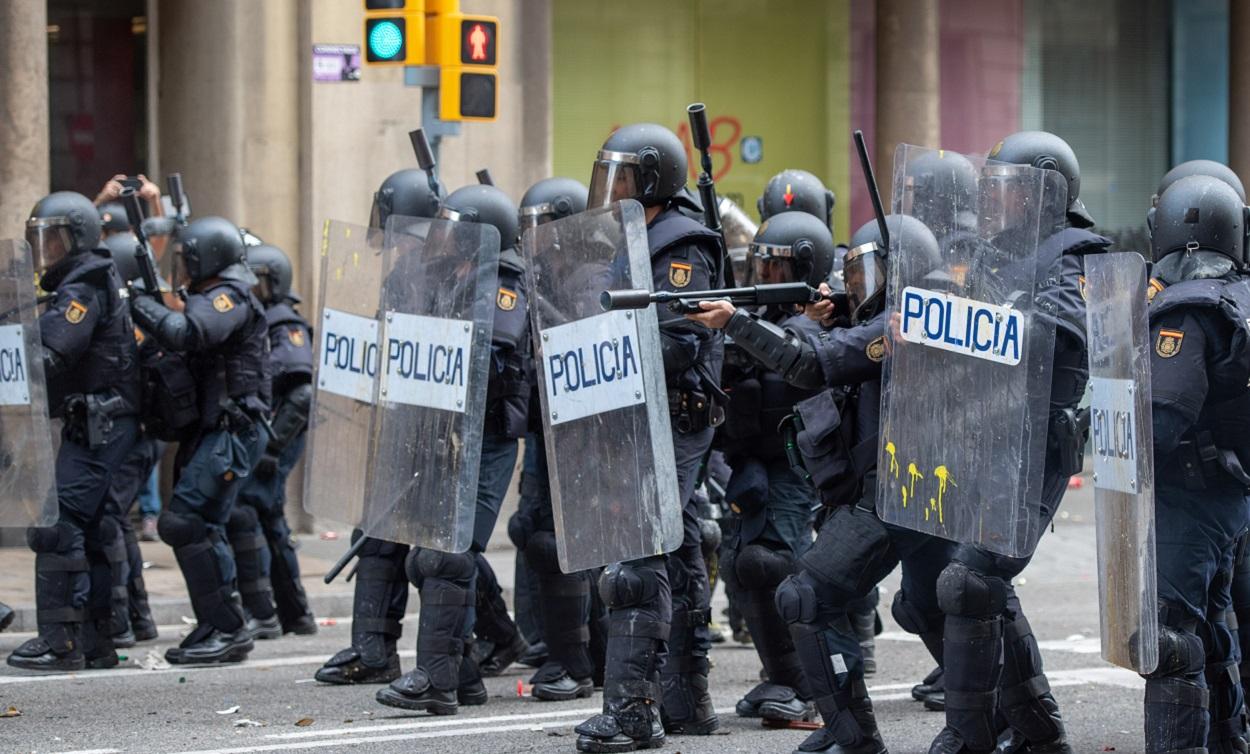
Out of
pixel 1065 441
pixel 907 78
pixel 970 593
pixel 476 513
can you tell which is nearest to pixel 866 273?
pixel 1065 441

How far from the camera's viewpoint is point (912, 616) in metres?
6.61

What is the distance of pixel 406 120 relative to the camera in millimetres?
13586

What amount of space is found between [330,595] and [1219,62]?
10422 mm

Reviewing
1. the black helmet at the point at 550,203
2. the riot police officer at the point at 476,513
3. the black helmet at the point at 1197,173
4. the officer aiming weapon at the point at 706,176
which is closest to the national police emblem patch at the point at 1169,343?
the black helmet at the point at 1197,173

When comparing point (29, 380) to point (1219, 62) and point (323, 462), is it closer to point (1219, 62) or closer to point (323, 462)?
point (323, 462)

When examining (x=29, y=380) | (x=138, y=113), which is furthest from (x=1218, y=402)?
(x=138, y=113)

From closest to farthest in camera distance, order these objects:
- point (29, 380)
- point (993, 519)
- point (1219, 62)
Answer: point (993, 519)
point (29, 380)
point (1219, 62)

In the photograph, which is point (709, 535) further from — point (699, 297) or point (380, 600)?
point (699, 297)

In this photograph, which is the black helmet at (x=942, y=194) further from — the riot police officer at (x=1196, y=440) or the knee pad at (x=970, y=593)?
the knee pad at (x=970, y=593)

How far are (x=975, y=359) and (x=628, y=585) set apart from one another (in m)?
1.43

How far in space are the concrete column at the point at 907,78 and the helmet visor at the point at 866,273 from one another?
9346mm

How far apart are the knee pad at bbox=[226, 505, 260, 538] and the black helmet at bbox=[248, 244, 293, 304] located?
1.19m

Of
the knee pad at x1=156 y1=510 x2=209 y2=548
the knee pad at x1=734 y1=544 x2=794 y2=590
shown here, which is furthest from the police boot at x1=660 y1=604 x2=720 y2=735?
the knee pad at x1=156 y1=510 x2=209 y2=548

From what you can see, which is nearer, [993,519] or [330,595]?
[993,519]
